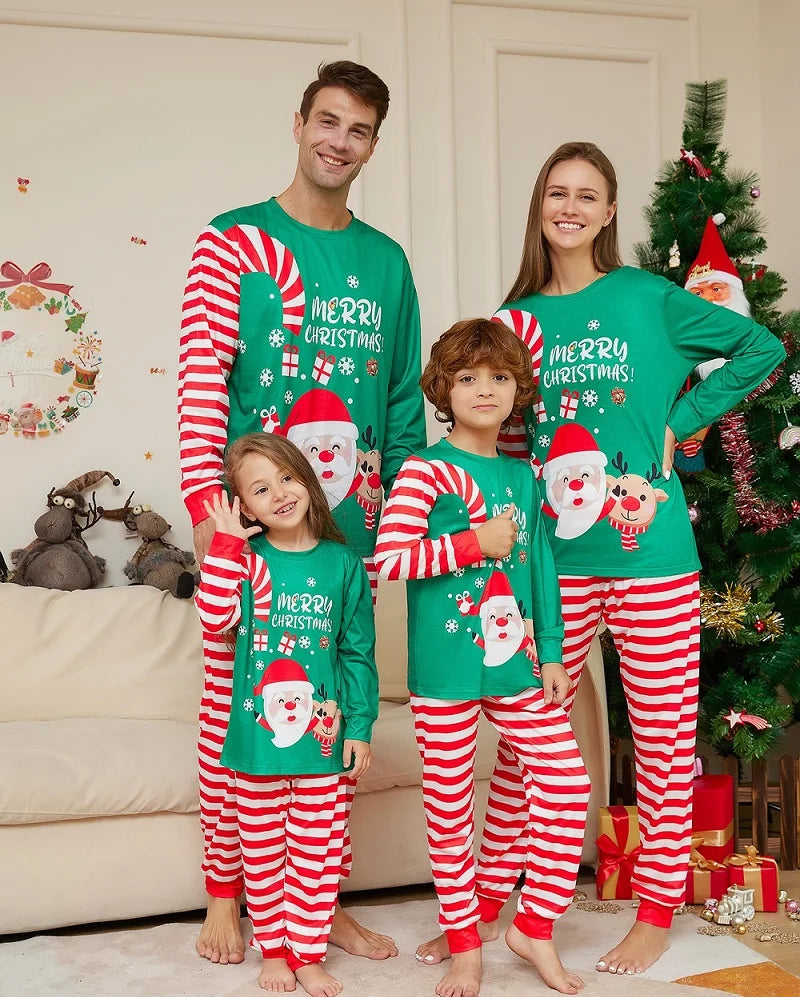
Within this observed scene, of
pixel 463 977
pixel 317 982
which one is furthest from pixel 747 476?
pixel 317 982

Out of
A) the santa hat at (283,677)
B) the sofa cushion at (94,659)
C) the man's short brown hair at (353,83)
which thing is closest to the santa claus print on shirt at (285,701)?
the santa hat at (283,677)

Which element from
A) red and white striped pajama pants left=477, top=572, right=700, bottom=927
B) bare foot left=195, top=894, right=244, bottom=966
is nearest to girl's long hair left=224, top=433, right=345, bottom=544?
red and white striped pajama pants left=477, top=572, right=700, bottom=927

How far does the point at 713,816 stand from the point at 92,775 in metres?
1.36

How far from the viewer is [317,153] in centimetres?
198

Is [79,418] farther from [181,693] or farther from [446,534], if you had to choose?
[446,534]

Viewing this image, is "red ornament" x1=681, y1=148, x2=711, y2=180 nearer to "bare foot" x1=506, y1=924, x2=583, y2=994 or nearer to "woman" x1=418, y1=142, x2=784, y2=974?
"woman" x1=418, y1=142, x2=784, y2=974

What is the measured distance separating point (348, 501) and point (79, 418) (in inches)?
54.6

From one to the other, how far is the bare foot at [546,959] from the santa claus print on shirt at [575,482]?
A: 717 mm

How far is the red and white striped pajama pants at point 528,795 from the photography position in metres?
1.92

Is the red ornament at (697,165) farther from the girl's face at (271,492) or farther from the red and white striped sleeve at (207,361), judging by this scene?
the girl's face at (271,492)

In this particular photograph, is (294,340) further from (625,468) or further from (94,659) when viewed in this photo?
(94,659)

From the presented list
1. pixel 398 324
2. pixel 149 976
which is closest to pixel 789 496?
pixel 398 324

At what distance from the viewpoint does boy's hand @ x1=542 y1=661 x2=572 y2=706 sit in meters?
1.96

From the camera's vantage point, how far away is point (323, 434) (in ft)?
6.65
